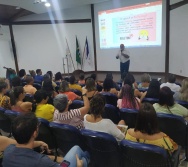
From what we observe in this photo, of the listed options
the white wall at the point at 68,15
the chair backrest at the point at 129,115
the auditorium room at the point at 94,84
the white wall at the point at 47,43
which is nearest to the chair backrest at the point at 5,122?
the auditorium room at the point at 94,84

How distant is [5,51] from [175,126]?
795 cm

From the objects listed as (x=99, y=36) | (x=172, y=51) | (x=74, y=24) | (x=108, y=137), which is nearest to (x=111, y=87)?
(x=108, y=137)

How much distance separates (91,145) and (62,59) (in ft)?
24.9

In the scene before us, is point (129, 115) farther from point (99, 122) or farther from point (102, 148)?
point (102, 148)

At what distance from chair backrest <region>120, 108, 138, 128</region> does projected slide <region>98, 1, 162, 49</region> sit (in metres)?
5.23

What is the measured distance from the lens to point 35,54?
8867 millimetres

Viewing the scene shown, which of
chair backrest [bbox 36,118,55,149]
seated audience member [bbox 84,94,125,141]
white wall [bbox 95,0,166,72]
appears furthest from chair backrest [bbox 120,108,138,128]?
white wall [bbox 95,0,166,72]

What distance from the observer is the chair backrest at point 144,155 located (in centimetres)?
147

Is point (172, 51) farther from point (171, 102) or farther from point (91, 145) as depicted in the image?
point (91, 145)

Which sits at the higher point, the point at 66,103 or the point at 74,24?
the point at 74,24

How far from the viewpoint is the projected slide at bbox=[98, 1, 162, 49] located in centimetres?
697

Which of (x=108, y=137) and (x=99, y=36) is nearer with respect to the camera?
(x=108, y=137)

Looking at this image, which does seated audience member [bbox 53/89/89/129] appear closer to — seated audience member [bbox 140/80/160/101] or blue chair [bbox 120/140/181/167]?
blue chair [bbox 120/140/181/167]

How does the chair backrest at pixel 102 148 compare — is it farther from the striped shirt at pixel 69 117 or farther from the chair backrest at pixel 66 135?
the striped shirt at pixel 69 117
